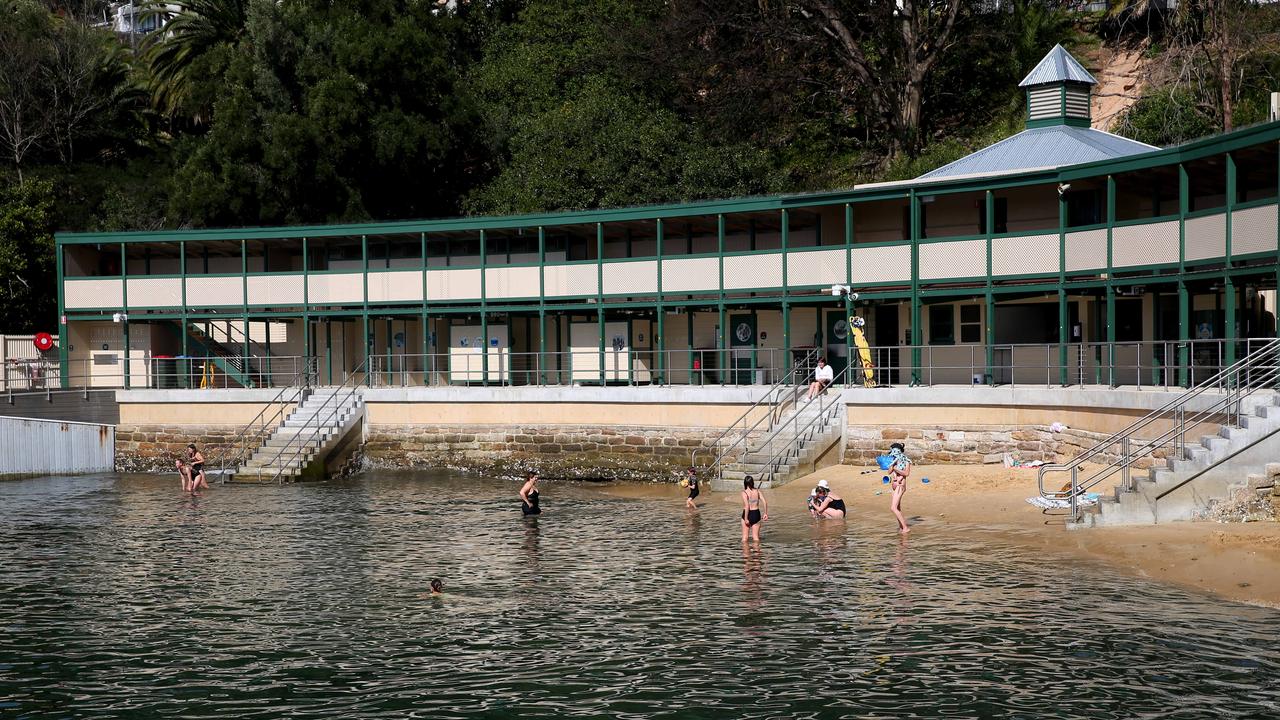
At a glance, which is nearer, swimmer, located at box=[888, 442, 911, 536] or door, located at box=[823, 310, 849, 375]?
swimmer, located at box=[888, 442, 911, 536]

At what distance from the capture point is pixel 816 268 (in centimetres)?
3734

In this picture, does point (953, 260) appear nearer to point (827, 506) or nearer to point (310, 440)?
point (827, 506)

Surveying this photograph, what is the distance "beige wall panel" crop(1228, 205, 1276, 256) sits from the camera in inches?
1069

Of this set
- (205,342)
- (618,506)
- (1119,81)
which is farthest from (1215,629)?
(1119,81)

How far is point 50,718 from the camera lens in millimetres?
14500

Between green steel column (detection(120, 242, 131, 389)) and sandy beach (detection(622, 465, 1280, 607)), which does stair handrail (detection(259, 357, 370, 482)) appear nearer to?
green steel column (detection(120, 242, 131, 389))

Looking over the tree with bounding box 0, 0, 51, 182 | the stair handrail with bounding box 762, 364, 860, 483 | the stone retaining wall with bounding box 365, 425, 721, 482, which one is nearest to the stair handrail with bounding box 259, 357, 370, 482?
the stone retaining wall with bounding box 365, 425, 721, 482

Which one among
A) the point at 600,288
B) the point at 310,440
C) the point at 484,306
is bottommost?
the point at 310,440

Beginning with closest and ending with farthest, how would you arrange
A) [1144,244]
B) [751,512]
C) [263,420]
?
[751,512], [1144,244], [263,420]

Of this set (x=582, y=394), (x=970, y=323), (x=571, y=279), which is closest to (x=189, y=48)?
(x=571, y=279)

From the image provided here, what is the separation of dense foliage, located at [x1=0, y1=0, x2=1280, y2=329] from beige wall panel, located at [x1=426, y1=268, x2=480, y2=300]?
11.7 meters

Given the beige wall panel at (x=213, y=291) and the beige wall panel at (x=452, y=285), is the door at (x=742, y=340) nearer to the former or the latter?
the beige wall panel at (x=452, y=285)

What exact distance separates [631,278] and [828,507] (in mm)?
14712

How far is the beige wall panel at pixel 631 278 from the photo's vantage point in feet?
130
